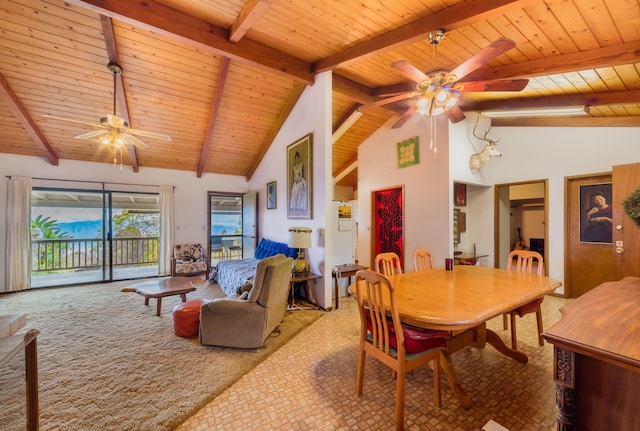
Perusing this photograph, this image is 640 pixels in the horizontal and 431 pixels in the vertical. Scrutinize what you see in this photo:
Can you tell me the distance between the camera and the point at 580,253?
13.4 feet

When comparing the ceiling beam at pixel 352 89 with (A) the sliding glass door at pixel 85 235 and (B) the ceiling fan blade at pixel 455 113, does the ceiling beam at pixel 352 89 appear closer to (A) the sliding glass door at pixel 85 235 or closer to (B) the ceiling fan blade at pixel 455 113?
(B) the ceiling fan blade at pixel 455 113

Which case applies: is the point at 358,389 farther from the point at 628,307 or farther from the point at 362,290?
the point at 628,307

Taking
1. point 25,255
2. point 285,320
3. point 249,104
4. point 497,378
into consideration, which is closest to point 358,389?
point 497,378

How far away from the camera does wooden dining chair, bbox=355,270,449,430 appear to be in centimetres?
159

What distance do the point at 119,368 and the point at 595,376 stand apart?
3.29 metres

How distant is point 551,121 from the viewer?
167 inches

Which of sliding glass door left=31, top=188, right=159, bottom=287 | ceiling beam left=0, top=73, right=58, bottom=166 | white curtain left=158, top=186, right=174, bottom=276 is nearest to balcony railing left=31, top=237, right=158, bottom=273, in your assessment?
sliding glass door left=31, top=188, right=159, bottom=287

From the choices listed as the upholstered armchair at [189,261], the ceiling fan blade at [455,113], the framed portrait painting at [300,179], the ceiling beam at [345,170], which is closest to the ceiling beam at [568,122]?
the ceiling fan blade at [455,113]

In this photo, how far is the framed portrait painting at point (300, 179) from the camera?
403cm

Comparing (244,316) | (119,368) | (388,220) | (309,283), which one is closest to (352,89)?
(388,220)

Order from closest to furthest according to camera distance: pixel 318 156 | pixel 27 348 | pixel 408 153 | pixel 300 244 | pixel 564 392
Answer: pixel 564 392, pixel 27 348, pixel 300 244, pixel 318 156, pixel 408 153

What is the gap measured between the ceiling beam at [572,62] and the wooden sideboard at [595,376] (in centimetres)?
252

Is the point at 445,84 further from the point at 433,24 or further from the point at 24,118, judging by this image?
the point at 24,118

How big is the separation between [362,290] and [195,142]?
16.5 ft
